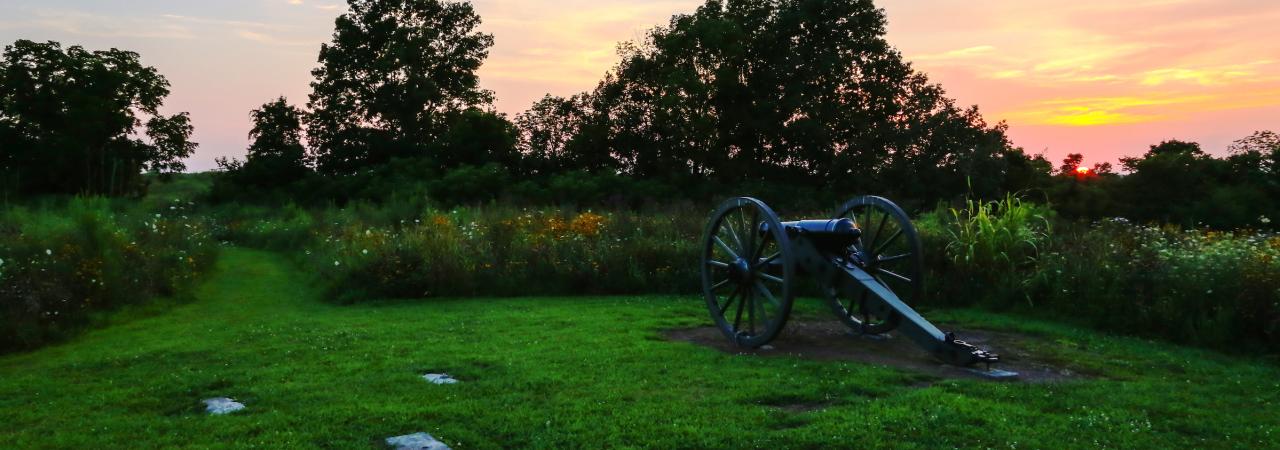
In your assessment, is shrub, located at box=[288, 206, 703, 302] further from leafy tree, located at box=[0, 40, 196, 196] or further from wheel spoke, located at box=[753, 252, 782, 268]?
leafy tree, located at box=[0, 40, 196, 196]

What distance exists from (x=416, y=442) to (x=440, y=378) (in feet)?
5.43

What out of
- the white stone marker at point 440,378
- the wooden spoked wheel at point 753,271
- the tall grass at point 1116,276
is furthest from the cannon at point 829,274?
the white stone marker at point 440,378

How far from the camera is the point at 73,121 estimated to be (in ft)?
97.8

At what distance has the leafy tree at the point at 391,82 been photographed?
106 feet

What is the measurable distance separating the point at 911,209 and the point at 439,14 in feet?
64.2

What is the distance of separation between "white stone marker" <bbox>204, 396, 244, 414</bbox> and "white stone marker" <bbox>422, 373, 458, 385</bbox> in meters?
1.28

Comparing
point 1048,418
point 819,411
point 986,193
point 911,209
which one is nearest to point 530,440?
point 819,411

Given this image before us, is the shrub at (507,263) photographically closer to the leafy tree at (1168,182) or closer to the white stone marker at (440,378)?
the white stone marker at (440,378)

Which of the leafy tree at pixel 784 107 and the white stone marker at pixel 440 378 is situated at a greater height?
the leafy tree at pixel 784 107

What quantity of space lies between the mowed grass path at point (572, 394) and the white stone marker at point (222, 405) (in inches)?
3.8

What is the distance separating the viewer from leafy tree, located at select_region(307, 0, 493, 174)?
3225 centimetres

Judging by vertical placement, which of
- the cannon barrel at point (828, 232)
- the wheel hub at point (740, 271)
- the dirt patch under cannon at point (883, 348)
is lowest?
the dirt patch under cannon at point (883, 348)

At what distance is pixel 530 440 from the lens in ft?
Result: 15.8

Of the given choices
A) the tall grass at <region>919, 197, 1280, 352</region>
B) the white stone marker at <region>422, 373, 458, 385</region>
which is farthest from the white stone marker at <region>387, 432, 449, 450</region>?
the tall grass at <region>919, 197, 1280, 352</region>
